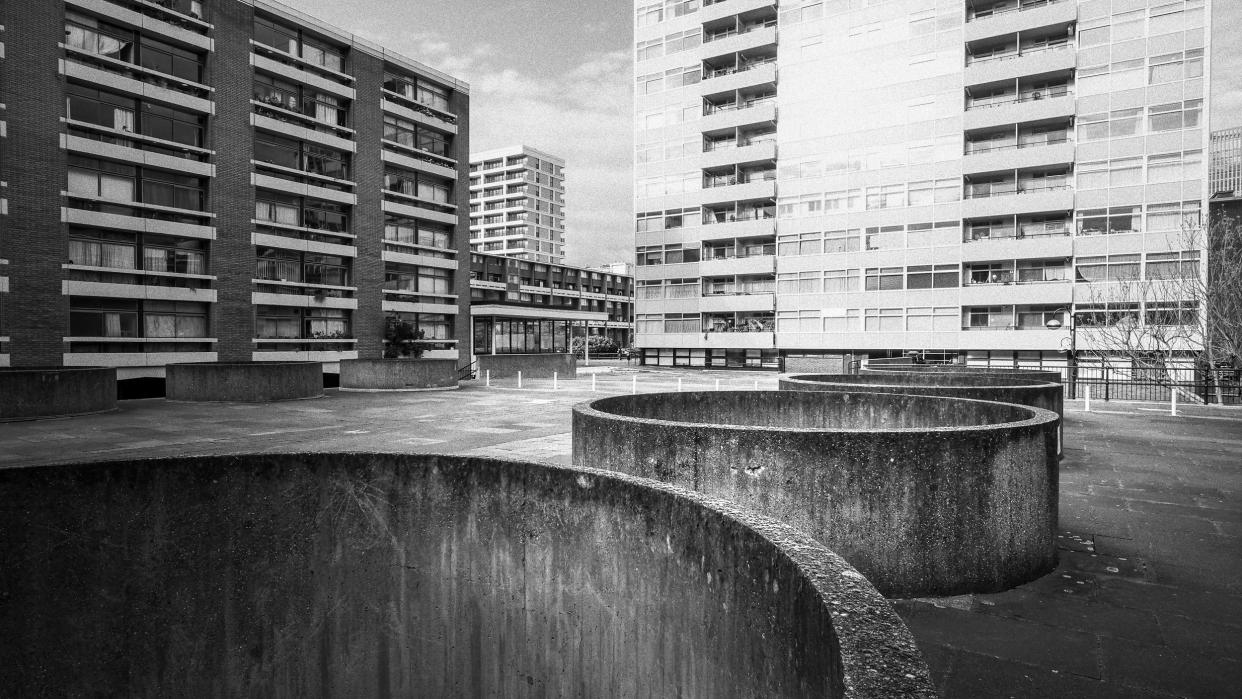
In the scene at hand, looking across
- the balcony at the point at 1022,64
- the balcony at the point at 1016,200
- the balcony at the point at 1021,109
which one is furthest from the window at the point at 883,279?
the balcony at the point at 1022,64

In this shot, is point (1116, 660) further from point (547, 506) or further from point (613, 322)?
point (613, 322)

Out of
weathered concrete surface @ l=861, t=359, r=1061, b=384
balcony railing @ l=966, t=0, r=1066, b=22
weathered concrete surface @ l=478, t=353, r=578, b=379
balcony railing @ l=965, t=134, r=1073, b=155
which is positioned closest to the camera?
weathered concrete surface @ l=861, t=359, r=1061, b=384

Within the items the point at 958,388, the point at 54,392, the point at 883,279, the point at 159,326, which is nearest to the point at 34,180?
the point at 159,326

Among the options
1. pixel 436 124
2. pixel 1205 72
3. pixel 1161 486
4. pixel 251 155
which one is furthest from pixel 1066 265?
pixel 251 155

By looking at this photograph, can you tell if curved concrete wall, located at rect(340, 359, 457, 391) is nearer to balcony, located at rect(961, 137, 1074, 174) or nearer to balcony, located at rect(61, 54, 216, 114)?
balcony, located at rect(61, 54, 216, 114)

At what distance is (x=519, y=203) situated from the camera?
412 ft

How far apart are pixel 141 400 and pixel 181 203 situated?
16.1 m

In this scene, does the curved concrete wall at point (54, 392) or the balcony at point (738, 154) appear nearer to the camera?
the curved concrete wall at point (54, 392)

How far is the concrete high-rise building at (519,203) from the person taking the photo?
125 m

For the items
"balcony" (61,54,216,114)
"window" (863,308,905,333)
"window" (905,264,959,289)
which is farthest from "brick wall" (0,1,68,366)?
"window" (905,264,959,289)

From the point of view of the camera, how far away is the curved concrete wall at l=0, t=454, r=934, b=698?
3.82 meters

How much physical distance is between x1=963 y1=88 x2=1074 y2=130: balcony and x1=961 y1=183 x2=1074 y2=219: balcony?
4.21 m

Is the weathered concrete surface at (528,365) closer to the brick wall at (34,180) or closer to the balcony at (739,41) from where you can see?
the brick wall at (34,180)

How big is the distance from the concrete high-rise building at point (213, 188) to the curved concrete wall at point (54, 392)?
47.3ft
